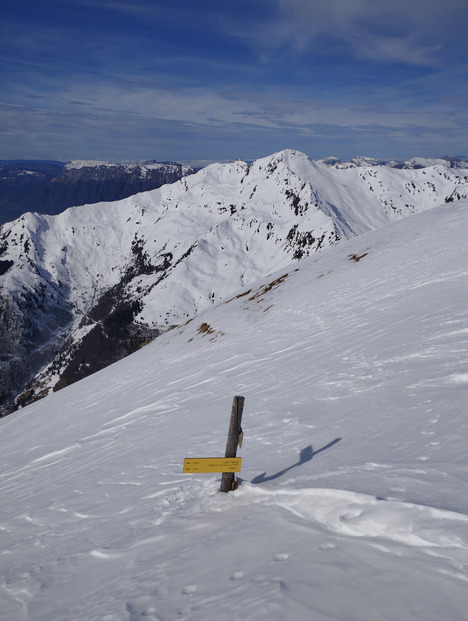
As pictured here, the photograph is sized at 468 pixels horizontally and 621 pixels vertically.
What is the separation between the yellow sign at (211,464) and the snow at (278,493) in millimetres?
597

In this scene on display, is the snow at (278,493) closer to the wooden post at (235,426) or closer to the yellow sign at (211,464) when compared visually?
the yellow sign at (211,464)

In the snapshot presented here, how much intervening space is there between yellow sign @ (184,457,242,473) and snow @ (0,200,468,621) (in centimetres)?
60

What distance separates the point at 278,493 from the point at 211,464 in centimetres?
114

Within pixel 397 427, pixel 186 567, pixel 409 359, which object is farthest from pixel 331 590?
pixel 409 359

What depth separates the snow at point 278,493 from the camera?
13.6 ft

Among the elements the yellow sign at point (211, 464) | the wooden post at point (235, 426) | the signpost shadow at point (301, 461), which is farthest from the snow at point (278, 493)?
the wooden post at point (235, 426)

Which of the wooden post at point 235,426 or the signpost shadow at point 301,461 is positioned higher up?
the wooden post at point 235,426

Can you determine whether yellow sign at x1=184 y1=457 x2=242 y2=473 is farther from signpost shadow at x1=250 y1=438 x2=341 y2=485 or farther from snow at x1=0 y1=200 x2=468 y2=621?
signpost shadow at x1=250 y1=438 x2=341 y2=485

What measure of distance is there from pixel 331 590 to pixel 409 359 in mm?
7586

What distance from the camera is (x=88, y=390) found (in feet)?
82.6

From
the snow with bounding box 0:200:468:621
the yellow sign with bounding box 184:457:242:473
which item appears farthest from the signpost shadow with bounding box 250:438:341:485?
the yellow sign with bounding box 184:457:242:473

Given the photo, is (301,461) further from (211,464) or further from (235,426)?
(211,464)

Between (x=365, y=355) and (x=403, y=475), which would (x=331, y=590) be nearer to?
(x=403, y=475)

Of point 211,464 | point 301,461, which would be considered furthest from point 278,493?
point 301,461
